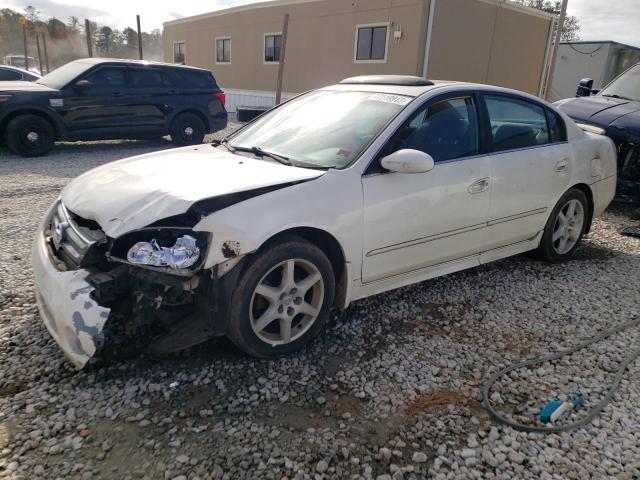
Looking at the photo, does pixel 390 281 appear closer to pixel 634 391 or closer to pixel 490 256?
pixel 490 256

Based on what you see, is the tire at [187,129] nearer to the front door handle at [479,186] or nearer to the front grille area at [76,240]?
the front grille area at [76,240]

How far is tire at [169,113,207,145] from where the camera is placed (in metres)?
10.3

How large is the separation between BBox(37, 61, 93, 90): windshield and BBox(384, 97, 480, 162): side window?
7922 millimetres

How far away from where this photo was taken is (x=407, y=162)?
3080 mm

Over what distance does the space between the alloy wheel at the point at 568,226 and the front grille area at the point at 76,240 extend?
3849 mm

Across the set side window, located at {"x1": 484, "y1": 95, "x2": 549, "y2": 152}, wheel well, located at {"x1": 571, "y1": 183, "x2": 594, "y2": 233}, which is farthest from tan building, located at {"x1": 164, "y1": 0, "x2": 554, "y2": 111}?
side window, located at {"x1": 484, "y1": 95, "x2": 549, "y2": 152}

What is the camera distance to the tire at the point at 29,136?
854 centimetres

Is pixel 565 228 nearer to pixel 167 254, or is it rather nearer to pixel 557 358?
pixel 557 358

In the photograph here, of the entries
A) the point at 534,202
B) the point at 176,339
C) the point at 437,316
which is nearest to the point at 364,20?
the point at 534,202

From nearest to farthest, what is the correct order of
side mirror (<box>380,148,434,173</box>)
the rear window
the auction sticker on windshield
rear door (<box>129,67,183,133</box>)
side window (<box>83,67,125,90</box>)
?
side mirror (<box>380,148,434,173</box>)
the auction sticker on windshield
side window (<box>83,67,125,90</box>)
rear door (<box>129,67,183,133</box>)
the rear window

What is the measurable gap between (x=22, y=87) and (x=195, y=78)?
3.21 metres

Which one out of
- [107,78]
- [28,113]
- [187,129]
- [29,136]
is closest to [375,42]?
[187,129]

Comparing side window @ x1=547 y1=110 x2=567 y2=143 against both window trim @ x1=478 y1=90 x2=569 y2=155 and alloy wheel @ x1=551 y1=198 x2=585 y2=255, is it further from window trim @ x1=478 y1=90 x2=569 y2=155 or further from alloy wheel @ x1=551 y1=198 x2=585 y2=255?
alloy wheel @ x1=551 y1=198 x2=585 y2=255

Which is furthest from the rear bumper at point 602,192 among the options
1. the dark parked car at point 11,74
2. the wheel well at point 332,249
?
the dark parked car at point 11,74
